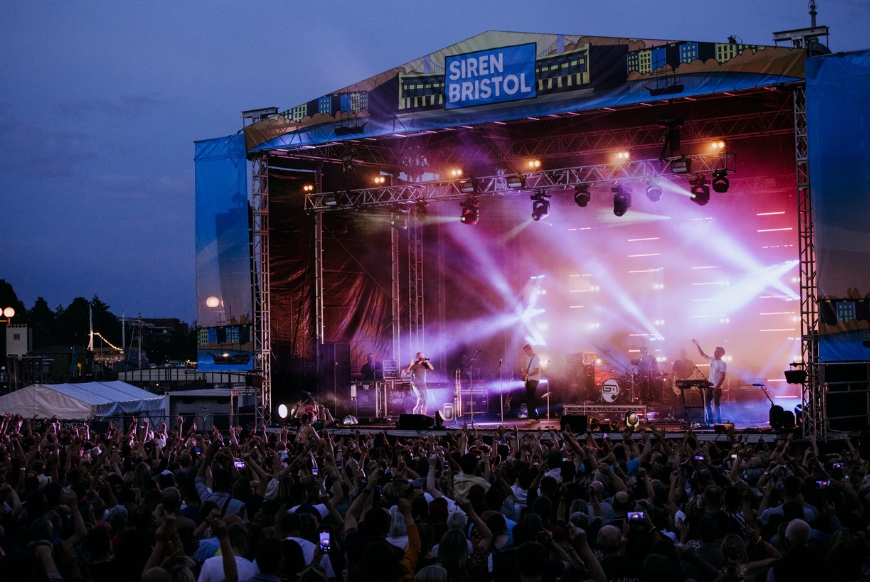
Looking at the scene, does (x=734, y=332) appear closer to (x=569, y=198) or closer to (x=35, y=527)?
(x=569, y=198)

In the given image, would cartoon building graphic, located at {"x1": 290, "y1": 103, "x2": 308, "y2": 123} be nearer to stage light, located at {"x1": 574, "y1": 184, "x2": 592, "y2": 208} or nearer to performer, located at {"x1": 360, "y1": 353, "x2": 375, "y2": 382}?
performer, located at {"x1": 360, "y1": 353, "x2": 375, "y2": 382}

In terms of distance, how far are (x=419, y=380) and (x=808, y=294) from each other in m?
8.92

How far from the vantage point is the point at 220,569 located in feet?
14.7

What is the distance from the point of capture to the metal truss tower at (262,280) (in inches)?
793

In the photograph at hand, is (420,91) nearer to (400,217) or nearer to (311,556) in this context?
(400,217)

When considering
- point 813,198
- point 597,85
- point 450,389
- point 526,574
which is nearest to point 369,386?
point 450,389

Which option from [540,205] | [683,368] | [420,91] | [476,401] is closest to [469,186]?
[540,205]

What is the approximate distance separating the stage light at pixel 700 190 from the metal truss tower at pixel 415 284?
773 centimetres

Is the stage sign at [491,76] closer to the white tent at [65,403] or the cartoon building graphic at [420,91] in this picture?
the cartoon building graphic at [420,91]

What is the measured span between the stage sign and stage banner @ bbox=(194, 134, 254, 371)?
538 centimetres

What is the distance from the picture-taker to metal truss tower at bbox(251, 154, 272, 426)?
20141 millimetres

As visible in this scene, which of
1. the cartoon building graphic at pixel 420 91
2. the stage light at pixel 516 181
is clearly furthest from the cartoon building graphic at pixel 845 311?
the cartoon building graphic at pixel 420 91

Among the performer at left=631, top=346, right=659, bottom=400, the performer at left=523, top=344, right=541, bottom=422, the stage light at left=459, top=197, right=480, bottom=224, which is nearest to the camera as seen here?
the stage light at left=459, top=197, right=480, bottom=224

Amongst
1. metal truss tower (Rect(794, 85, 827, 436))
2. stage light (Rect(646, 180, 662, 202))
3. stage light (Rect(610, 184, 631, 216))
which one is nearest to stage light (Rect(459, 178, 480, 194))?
stage light (Rect(610, 184, 631, 216))
